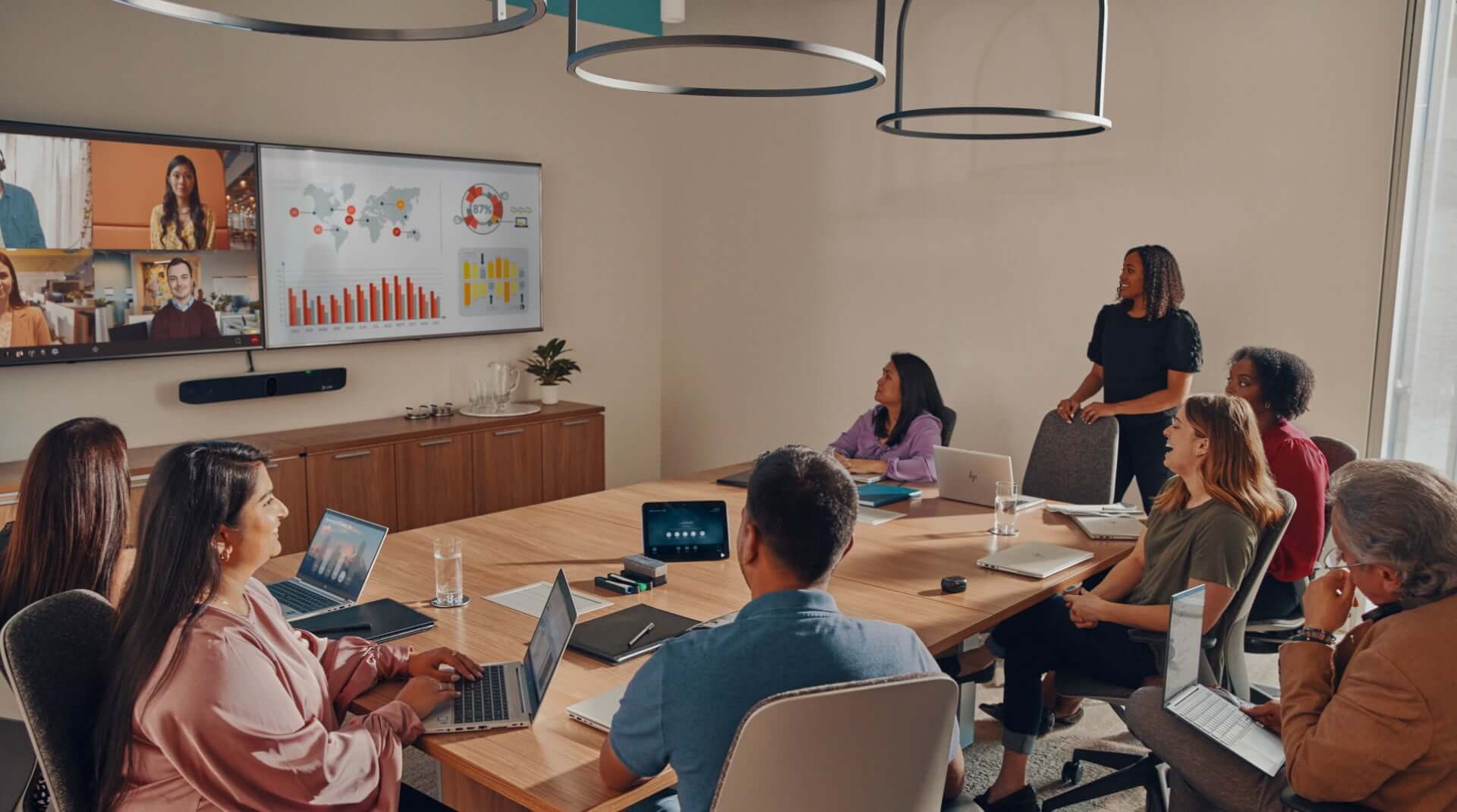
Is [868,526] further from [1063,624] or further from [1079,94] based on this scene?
[1079,94]

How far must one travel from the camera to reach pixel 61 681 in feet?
5.88

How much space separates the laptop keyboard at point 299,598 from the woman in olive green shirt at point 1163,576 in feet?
6.10

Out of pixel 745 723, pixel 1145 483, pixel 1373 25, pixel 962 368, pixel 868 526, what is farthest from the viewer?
pixel 962 368

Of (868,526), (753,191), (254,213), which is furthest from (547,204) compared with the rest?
(868,526)

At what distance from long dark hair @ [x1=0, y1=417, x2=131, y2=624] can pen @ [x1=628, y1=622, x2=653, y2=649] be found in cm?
109

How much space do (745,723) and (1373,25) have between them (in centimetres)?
439

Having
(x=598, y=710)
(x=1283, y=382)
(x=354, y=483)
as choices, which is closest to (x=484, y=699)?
(x=598, y=710)

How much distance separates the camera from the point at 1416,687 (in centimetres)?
179

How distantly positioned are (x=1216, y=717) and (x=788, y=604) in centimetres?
124

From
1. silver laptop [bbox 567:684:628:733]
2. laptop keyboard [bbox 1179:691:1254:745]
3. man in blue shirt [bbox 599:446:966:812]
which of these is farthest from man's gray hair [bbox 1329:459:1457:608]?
silver laptop [bbox 567:684:628:733]

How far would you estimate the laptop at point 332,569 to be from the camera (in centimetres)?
267

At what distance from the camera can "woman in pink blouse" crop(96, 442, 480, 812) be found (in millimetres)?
1701

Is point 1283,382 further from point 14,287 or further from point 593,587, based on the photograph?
point 14,287

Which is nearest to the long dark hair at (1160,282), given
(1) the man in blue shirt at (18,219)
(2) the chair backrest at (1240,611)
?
(2) the chair backrest at (1240,611)
